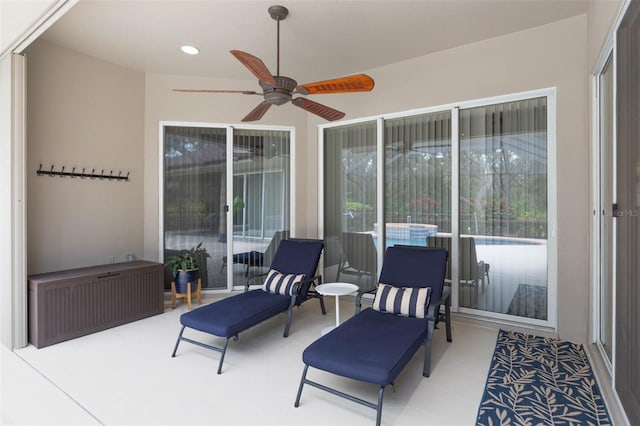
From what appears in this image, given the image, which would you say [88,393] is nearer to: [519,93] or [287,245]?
[287,245]

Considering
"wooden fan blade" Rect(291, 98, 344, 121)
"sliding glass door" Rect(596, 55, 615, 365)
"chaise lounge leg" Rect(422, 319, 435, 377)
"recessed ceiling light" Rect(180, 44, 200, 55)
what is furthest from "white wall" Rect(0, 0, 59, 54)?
"sliding glass door" Rect(596, 55, 615, 365)

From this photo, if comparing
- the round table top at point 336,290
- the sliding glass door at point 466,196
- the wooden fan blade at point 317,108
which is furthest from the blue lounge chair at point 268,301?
the wooden fan blade at point 317,108

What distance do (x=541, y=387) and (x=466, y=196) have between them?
2038 millimetres

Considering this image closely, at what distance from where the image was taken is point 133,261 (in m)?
4.29

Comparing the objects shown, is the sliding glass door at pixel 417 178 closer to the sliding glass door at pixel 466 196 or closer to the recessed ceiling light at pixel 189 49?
the sliding glass door at pixel 466 196

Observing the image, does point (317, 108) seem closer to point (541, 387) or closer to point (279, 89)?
point (279, 89)

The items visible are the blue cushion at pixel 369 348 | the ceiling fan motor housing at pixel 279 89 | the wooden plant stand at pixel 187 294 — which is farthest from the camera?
the wooden plant stand at pixel 187 294

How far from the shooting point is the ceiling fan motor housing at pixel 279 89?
261 cm

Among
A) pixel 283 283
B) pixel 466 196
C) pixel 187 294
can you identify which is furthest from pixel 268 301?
pixel 466 196

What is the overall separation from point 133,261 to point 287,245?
197 cm

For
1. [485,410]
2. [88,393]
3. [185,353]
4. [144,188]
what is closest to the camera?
[485,410]

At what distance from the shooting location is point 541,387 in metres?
2.49

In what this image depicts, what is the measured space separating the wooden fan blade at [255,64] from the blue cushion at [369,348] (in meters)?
1.99

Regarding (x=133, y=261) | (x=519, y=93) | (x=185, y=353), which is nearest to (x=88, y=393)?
(x=185, y=353)
